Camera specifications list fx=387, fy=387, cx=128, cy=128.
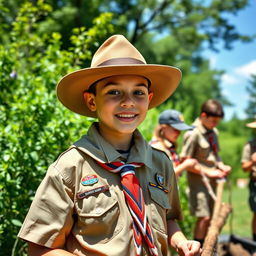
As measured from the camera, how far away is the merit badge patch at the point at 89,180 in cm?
176

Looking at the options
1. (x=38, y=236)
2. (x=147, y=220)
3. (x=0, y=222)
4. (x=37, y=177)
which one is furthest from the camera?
(x=37, y=177)

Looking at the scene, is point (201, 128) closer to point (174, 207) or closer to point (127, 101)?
point (174, 207)

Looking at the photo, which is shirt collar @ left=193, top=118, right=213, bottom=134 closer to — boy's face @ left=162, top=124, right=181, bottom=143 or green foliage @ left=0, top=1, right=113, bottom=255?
boy's face @ left=162, top=124, right=181, bottom=143

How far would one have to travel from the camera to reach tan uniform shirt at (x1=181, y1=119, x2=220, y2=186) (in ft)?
15.4

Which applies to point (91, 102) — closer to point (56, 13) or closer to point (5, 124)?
point (5, 124)

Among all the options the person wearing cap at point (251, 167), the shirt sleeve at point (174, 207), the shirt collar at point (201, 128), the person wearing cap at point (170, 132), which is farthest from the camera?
the person wearing cap at point (251, 167)

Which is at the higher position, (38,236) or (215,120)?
(215,120)

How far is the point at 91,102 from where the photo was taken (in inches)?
80.7

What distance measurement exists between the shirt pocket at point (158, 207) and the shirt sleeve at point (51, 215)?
0.41 m

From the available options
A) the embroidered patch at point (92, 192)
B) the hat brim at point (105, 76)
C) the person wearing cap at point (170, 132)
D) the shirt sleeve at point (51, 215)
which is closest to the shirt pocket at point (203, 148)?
the person wearing cap at point (170, 132)

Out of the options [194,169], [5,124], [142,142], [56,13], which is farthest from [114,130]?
[56,13]

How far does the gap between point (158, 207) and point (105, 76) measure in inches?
27.6

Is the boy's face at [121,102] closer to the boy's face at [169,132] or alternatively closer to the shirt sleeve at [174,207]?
the shirt sleeve at [174,207]

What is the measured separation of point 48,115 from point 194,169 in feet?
6.57
